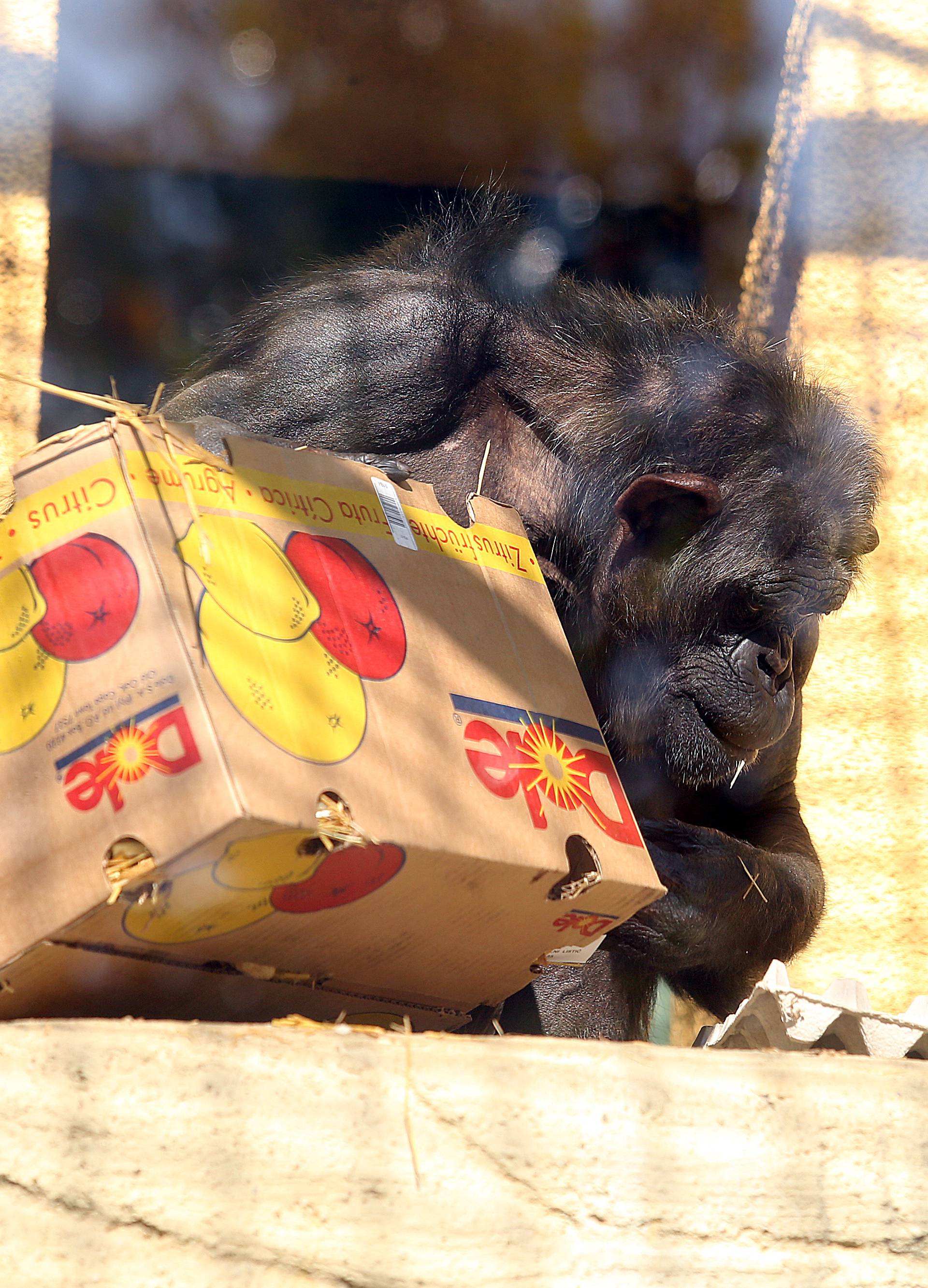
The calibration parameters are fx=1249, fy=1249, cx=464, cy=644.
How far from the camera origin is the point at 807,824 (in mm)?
2756

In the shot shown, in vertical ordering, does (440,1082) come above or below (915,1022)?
above

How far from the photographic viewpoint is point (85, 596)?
1097 millimetres

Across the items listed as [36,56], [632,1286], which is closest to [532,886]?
[632,1286]

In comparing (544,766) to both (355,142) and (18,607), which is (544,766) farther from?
(355,142)

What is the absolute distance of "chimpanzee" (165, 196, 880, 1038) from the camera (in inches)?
76.5

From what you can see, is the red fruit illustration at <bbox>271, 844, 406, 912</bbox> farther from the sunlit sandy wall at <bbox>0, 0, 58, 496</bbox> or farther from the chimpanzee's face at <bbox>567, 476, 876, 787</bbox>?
the sunlit sandy wall at <bbox>0, 0, 58, 496</bbox>

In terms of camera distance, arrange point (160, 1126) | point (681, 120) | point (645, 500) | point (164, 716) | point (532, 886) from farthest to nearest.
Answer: point (681, 120), point (645, 500), point (532, 886), point (164, 716), point (160, 1126)

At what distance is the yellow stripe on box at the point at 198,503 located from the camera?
112 cm

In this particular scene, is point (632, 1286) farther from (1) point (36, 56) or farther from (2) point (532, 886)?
(1) point (36, 56)

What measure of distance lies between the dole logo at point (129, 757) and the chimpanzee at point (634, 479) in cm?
91

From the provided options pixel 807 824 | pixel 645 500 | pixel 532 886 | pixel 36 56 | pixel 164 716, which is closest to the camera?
pixel 164 716

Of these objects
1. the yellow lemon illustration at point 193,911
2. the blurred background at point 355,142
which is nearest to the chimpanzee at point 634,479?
the blurred background at point 355,142

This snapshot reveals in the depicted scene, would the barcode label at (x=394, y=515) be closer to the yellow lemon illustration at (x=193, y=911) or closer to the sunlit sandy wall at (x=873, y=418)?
the yellow lemon illustration at (x=193, y=911)

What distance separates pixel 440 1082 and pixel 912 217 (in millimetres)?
2507
